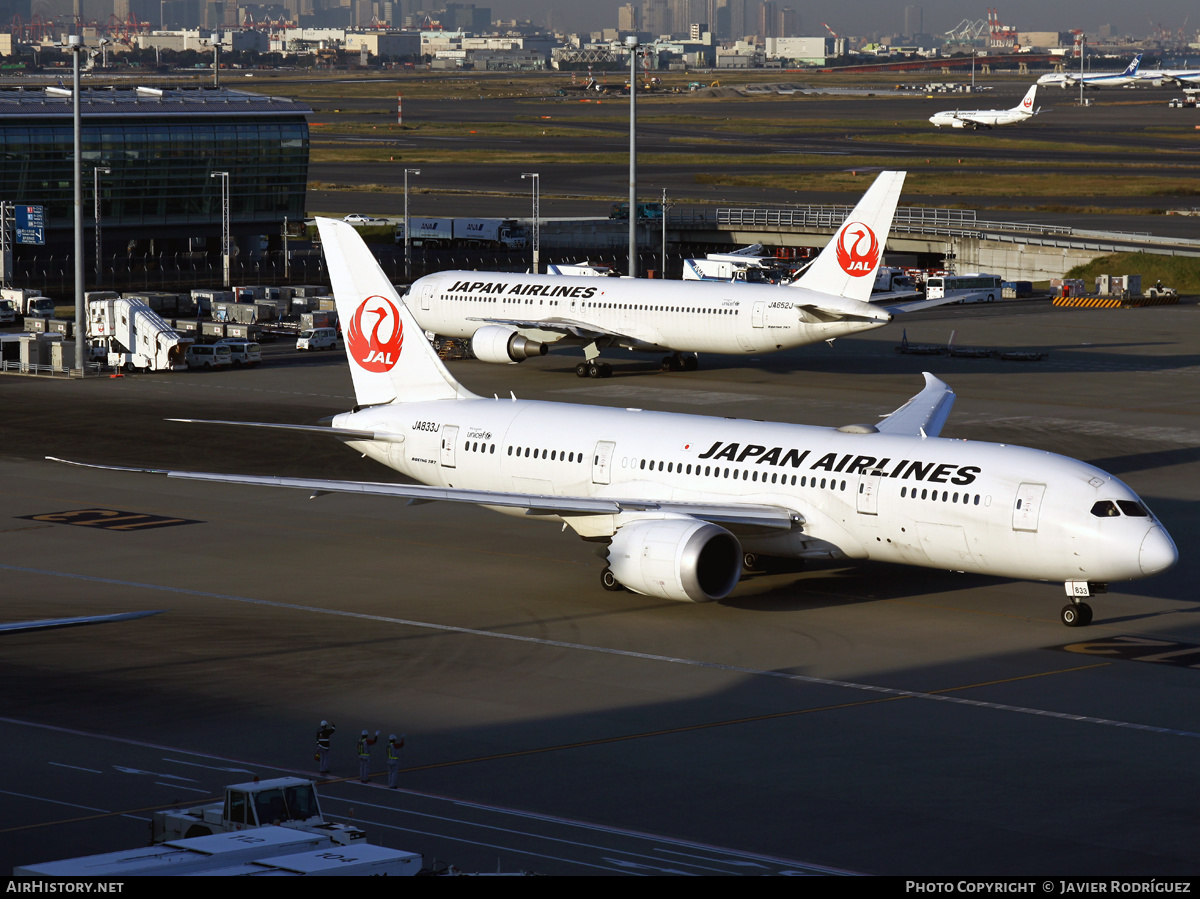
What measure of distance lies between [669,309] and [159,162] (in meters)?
64.7

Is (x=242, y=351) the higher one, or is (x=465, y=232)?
(x=465, y=232)

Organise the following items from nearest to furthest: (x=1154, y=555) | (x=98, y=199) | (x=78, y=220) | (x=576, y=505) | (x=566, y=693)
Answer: (x=566, y=693), (x=1154, y=555), (x=576, y=505), (x=78, y=220), (x=98, y=199)

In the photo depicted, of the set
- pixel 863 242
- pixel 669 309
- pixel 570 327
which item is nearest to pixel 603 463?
pixel 863 242

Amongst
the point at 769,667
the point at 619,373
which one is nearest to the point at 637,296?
the point at 619,373

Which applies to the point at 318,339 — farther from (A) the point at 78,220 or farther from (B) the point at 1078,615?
(B) the point at 1078,615

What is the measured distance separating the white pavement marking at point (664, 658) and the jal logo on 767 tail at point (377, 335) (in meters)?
9.00

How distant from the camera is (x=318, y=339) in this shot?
88188mm

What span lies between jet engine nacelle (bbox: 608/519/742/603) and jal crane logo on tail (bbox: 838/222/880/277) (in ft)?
120

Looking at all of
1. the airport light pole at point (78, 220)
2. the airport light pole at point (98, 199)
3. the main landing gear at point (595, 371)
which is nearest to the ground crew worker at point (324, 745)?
the main landing gear at point (595, 371)

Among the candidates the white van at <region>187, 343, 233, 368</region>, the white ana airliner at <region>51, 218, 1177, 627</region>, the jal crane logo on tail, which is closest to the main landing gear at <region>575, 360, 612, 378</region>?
the jal crane logo on tail

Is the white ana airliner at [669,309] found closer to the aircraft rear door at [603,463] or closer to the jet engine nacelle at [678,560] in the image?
the aircraft rear door at [603,463]

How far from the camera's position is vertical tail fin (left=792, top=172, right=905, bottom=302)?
71438 millimetres

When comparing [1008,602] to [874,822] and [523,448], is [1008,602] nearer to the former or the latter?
[523,448]

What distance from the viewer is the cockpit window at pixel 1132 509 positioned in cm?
3512
